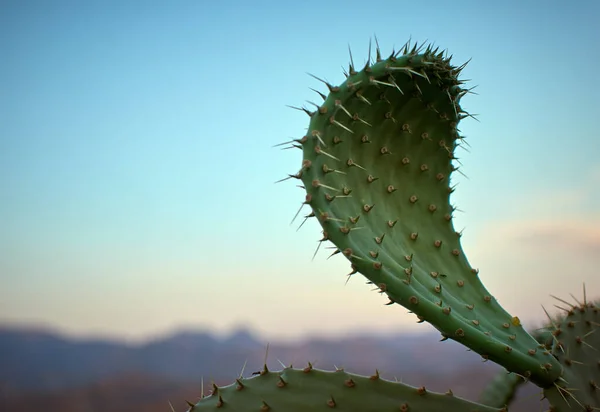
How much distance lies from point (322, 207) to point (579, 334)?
848mm

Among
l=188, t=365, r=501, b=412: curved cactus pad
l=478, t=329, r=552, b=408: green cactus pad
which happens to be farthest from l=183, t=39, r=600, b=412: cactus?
l=478, t=329, r=552, b=408: green cactus pad

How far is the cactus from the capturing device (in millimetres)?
1480

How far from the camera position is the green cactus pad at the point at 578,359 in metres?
1.58

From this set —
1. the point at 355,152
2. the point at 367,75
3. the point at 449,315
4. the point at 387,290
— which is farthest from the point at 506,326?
the point at 367,75

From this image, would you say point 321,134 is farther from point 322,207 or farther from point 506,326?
point 506,326

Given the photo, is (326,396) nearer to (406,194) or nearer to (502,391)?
(406,194)

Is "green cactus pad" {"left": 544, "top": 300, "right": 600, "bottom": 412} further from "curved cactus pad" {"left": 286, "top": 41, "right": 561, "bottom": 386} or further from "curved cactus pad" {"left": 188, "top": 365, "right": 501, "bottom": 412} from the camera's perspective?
"curved cactus pad" {"left": 188, "top": 365, "right": 501, "bottom": 412}

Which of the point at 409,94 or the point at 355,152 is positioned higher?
the point at 409,94

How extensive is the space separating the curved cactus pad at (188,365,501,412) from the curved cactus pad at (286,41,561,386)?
16 cm

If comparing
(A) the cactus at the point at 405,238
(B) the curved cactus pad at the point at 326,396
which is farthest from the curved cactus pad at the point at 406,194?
(B) the curved cactus pad at the point at 326,396

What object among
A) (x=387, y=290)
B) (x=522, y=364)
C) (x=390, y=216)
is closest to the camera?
(x=387, y=290)

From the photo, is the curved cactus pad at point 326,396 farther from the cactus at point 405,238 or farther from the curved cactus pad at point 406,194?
the curved cactus pad at point 406,194

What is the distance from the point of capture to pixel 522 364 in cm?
155

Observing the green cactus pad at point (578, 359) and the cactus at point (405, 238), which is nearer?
the cactus at point (405, 238)
